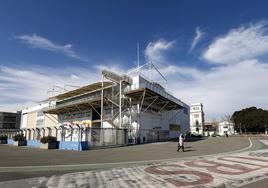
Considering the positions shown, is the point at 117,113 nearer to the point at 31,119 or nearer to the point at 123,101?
the point at 123,101

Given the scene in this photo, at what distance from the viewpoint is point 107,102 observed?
42500 millimetres

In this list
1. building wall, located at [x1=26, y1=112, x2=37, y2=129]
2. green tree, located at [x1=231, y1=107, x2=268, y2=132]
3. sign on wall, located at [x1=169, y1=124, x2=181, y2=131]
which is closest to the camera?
sign on wall, located at [x1=169, y1=124, x2=181, y2=131]

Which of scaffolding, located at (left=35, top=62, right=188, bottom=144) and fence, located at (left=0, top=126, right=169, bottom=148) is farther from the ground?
scaffolding, located at (left=35, top=62, right=188, bottom=144)

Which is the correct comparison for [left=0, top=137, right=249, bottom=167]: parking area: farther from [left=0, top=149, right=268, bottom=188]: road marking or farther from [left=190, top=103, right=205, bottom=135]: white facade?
[left=190, top=103, right=205, bottom=135]: white facade

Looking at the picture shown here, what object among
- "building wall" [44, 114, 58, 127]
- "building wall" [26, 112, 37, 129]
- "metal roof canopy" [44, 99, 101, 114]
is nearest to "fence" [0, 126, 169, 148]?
"metal roof canopy" [44, 99, 101, 114]

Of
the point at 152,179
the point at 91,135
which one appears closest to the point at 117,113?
the point at 91,135

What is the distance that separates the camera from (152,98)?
43.1 m

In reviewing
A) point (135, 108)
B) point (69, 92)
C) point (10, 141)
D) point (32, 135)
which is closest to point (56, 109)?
point (69, 92)

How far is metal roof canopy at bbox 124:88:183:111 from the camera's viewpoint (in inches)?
1515

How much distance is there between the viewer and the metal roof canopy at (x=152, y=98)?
3848 centimetres

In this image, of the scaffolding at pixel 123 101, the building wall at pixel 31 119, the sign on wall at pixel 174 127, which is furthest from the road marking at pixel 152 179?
the building wall at pixel 31 119

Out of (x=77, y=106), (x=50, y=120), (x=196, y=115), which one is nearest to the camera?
(x=77, y=106)

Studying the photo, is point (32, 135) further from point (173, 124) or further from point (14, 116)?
point (14, 116)

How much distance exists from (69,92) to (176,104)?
25728mm
